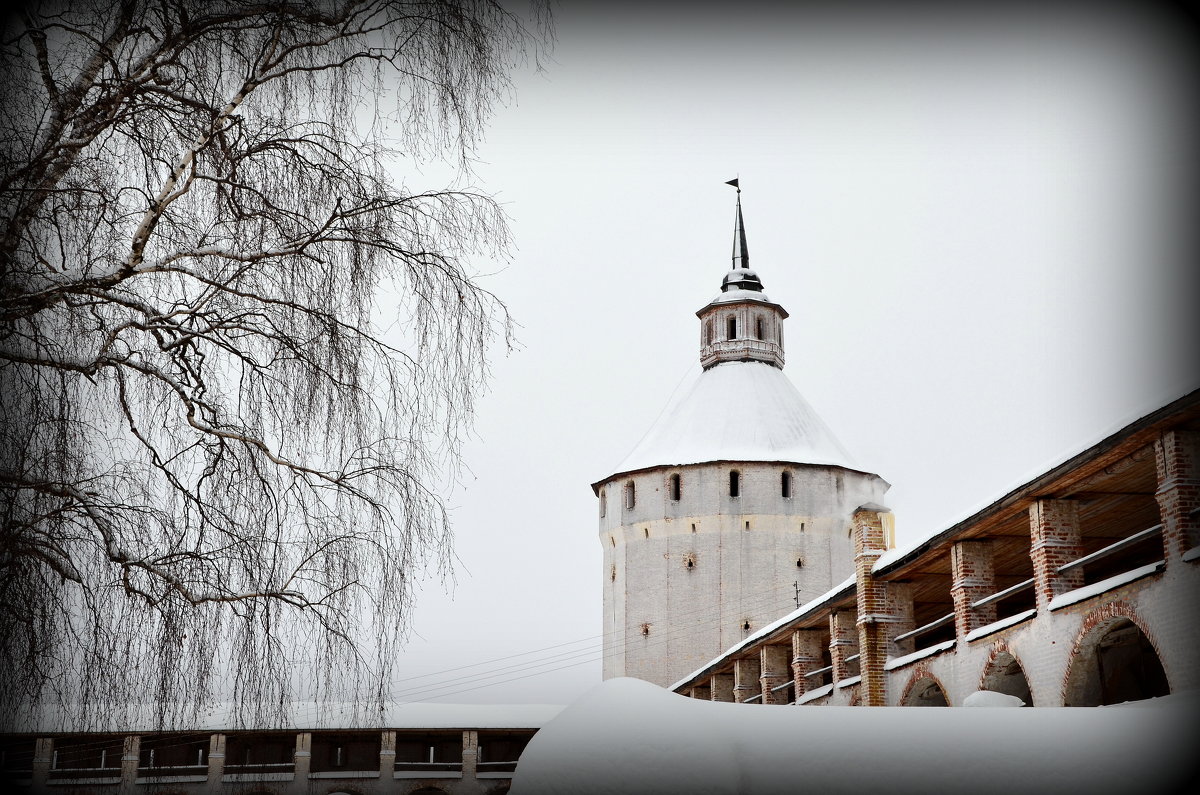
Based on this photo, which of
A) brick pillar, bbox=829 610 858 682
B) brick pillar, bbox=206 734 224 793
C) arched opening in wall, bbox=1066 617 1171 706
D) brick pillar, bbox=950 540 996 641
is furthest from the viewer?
brick pillar, bbox=206 734 224 793

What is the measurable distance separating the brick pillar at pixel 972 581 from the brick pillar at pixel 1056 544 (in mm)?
1686

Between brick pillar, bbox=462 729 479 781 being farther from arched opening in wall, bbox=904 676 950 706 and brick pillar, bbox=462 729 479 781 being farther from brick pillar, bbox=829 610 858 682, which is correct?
arched opening in wall, bbox=904 676 950 706

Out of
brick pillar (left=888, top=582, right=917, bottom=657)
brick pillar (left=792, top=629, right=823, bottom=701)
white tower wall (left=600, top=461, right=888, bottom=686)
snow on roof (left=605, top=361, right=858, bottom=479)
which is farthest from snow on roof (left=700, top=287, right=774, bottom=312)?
brick pillar (left=888, top=582, right=917, bottom=657)

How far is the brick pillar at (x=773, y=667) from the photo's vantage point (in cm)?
2273

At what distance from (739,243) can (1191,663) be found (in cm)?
3601

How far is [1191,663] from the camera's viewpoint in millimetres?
10102

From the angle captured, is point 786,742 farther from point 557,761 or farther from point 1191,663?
point 1191,663

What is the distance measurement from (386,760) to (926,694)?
22226 mm

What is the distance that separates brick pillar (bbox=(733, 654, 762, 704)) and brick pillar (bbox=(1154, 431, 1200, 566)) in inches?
592

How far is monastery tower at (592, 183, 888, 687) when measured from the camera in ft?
117

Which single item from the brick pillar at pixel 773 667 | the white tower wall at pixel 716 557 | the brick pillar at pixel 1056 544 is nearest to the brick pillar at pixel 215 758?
the white tower wall at pixel 716 557

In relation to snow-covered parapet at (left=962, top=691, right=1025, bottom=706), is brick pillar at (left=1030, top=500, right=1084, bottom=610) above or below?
above

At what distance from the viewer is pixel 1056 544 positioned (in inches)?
491

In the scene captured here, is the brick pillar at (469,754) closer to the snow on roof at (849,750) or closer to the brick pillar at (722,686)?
the brick pillar at (722,686)
